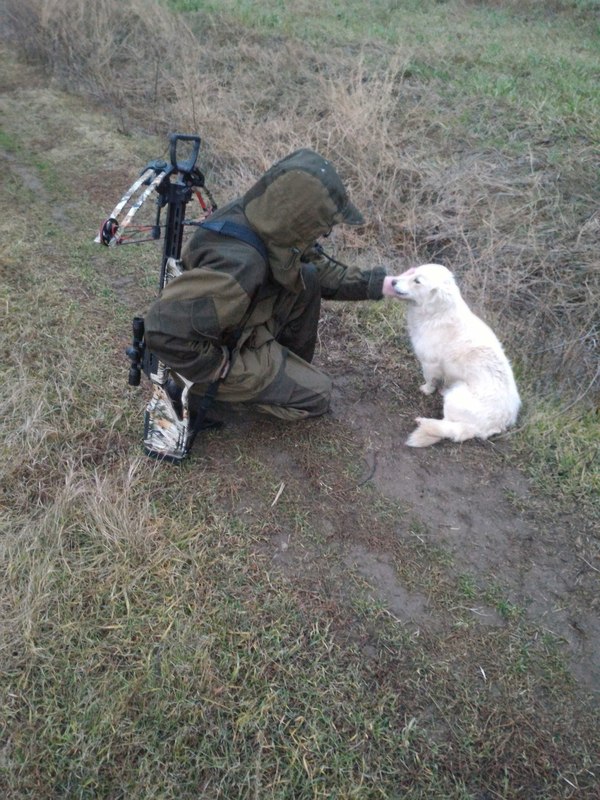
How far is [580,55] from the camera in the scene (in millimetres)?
7039

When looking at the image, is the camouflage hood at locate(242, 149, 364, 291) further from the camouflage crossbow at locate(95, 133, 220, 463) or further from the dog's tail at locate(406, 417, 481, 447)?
the dog's tail at locate(406, 417, 481, 447)

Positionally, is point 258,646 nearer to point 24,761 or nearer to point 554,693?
point 24,761

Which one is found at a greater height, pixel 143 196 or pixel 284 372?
pixel 143 196

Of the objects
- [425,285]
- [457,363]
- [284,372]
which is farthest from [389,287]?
[284,372]

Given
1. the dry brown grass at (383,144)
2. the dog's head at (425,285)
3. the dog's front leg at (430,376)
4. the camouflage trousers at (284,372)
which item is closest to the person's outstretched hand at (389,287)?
the dog's head at (425,285)

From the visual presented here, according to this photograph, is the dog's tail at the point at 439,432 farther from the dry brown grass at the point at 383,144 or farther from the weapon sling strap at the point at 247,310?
the weapon sling strap at the point at 247,310

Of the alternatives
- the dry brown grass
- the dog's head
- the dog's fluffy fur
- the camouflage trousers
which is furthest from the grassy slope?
the dry brown grass

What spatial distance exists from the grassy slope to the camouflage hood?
1.05 meters

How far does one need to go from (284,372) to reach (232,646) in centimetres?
125

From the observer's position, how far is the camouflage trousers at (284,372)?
265 centimetres

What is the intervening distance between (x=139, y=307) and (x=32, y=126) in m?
3.92

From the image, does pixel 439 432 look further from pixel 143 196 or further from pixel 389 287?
pixel 143 196

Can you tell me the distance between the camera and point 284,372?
110 inches

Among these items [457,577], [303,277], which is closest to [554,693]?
[457,577]
